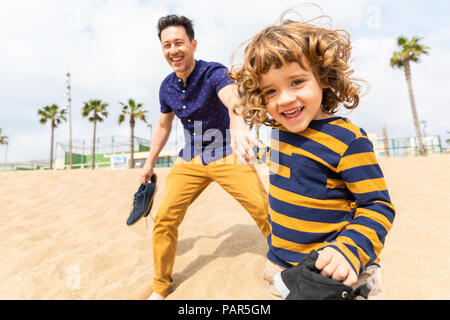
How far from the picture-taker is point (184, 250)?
3.38 metres

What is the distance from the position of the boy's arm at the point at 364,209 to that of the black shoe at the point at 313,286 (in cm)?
9

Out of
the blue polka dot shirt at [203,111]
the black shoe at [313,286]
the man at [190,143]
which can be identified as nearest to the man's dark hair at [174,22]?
the man at [190,143]

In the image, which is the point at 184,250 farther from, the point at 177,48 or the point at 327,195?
the point at 327,195

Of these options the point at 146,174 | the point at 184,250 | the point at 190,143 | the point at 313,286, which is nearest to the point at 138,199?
the point at 146,174

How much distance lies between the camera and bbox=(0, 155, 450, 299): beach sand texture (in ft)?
7.80

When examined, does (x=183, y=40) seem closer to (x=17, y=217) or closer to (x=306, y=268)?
(x=306, y=268)

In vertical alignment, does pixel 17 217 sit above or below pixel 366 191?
below

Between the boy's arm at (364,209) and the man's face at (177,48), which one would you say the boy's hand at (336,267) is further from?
the man's face at (177,48)

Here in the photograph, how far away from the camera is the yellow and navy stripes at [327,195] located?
0.98m

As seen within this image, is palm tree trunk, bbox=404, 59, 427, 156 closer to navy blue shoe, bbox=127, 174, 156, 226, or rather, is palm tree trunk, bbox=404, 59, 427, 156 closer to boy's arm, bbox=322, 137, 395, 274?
navy blue shoe, bbox=127, 174, 156, 226
